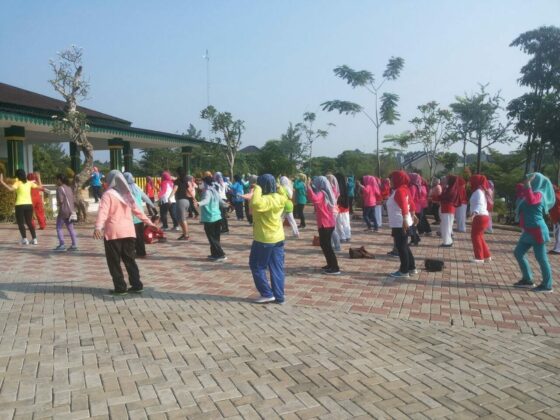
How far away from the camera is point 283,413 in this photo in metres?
3.18

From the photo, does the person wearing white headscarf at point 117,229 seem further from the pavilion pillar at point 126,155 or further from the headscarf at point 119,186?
the pavilion pillar at point 126,155

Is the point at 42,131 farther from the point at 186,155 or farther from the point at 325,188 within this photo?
the point at 325,188

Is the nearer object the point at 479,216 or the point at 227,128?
the point at 479,216

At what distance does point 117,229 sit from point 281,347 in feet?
9.30

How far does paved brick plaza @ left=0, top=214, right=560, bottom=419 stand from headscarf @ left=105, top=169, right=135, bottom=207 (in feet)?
4.17

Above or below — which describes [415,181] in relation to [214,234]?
above

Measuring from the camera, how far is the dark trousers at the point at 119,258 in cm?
601

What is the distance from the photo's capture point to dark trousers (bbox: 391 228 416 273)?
7.11m

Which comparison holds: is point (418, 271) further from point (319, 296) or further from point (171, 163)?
point (171, 163)

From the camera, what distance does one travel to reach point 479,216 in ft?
27.3

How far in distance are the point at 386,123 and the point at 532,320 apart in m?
21.7

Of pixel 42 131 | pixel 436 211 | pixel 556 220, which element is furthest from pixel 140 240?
pixel 42 131

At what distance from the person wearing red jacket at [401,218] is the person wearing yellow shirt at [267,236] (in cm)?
216

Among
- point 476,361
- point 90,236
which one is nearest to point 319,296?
point 476,361
